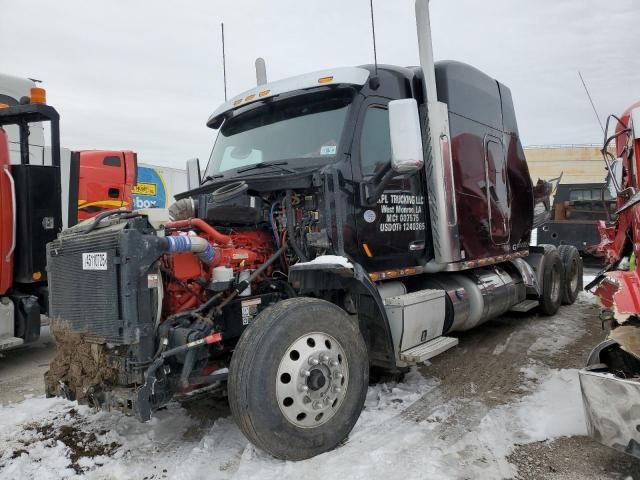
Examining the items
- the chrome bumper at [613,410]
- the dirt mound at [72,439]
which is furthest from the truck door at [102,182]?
the chrome bumper at [613,410]

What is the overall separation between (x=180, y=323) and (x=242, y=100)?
245cm

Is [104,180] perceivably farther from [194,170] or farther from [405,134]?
[405,134]

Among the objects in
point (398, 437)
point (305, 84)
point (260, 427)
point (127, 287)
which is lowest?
point (398, 437)

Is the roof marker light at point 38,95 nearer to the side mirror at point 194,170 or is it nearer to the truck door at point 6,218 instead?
the truck door at point 6,218

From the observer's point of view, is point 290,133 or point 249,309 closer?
point 249,309

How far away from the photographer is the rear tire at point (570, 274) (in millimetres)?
8219

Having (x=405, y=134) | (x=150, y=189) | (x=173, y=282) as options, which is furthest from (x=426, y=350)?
(x=150, y=189)

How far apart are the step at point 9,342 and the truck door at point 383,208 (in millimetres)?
3540

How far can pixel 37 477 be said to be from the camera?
301cm

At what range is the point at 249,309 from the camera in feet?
11.9

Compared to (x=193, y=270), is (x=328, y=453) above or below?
below

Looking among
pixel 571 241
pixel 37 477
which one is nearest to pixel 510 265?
pixel 37 477

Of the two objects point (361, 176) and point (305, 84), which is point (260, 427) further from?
point (305, 84)

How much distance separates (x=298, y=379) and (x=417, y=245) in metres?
2.21
